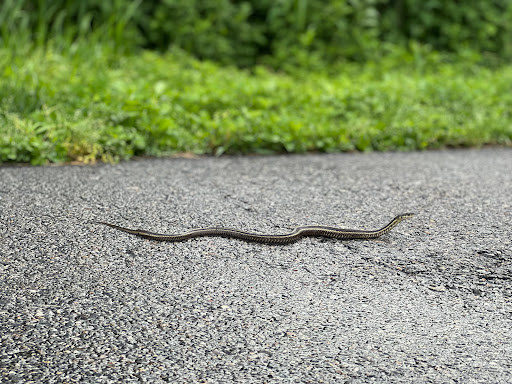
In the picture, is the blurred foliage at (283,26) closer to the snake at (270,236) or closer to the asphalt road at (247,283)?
the asphalt road at (247,283)

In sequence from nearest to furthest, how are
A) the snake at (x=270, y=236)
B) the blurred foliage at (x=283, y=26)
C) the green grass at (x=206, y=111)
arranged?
the snake at (x=270, y=236) < the green grass at (x=206, y=111) < the blurred foliage at (x=283, y=26)

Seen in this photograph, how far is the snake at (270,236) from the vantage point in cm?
397

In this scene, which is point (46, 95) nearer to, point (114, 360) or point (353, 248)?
point (353, 248)

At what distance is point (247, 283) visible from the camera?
11.3 ft

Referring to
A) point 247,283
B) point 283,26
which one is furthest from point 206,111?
point 283,26

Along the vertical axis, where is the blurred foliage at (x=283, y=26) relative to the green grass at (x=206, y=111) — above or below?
above

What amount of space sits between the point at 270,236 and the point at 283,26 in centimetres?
715

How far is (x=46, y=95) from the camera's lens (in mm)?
6379

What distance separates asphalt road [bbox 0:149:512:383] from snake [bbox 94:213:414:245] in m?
0.05

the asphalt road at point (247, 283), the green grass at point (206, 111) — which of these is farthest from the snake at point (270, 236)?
the green grass at point (206, 111)

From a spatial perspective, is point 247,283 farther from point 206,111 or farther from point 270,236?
point 206,111

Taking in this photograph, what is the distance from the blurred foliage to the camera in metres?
9.53

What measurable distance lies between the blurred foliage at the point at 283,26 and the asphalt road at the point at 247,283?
4837mm

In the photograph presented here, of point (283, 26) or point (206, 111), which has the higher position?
point (283, 26)
